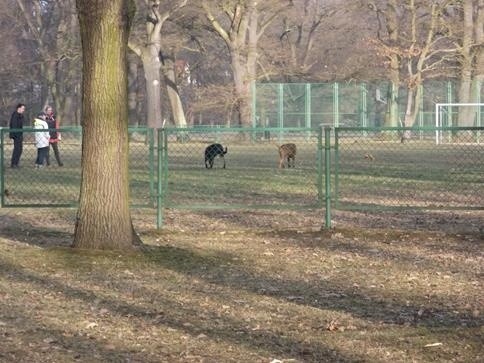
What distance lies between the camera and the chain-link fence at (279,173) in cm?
1212

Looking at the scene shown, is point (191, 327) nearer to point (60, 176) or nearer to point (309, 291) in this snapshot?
point (309, 291)

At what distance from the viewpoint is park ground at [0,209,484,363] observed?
6.09m

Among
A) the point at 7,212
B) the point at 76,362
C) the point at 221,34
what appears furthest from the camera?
the point at 221,34

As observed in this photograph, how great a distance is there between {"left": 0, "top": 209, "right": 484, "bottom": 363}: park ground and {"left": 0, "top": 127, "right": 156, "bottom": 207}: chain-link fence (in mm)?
1017

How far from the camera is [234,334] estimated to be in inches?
257

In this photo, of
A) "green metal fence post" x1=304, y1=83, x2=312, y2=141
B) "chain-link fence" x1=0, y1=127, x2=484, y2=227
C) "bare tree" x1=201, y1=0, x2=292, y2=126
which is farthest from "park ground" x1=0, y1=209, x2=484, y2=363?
"green metal fence post" x1=304, y1=83, x2=312, y2=141

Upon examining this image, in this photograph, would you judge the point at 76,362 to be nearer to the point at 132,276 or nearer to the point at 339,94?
the point at 132,276

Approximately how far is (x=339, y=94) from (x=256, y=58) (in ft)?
17.5

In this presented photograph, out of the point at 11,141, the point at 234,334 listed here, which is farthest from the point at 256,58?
the point at 234,334

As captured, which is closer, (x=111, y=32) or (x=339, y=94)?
(x=111, y=32)

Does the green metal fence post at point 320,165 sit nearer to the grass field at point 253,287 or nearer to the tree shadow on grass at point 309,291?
the grass field at point 253,287

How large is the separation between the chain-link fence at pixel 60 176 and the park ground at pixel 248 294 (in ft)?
3.34

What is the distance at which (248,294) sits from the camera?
26.1ft

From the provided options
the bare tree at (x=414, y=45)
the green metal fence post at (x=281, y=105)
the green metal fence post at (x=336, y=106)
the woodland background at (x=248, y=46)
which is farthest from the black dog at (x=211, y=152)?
the green metal fence post at (x=336, y=106)
